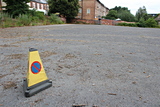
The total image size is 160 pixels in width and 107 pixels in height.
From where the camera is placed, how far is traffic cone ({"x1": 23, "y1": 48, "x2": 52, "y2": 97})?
7.91ft

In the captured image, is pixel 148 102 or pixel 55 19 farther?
pixel 55 19

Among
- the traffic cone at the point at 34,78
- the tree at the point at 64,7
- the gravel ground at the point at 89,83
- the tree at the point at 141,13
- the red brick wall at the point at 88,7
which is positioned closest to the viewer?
the gravel ground at the point at 89,83

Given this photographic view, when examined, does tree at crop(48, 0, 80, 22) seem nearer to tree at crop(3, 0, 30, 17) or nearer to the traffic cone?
tree at crop(3, 0, 30, 17)

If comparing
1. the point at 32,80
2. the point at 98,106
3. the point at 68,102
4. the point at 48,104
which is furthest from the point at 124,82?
the point at 32,80

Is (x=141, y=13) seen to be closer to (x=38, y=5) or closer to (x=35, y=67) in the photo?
(x=38, y=5)

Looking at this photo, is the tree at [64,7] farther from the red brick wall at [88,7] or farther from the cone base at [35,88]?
the cone base at [35,88]

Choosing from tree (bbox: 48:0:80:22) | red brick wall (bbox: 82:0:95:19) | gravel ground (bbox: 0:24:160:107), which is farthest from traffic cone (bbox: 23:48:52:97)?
red brick wall (bbox: 82:0:95:19)

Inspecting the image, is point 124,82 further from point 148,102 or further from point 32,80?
point 32,80

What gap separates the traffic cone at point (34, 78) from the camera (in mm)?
2410

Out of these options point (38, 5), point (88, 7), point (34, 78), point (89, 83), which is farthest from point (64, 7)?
point (34, 78)

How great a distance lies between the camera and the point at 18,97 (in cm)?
229

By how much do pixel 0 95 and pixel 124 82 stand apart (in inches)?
91.9

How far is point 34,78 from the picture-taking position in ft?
8.21

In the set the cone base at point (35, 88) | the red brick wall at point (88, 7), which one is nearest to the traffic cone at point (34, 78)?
the cone base at point (35, 88)
